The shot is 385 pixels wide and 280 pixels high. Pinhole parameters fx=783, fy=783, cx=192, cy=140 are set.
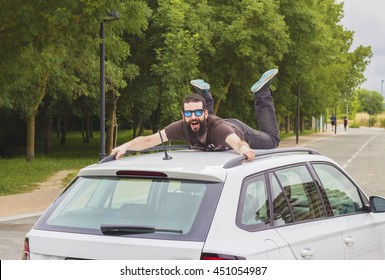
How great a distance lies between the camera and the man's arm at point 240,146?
5152 millimetres

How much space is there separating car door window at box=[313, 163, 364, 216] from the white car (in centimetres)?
11

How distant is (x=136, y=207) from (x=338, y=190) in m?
1.96

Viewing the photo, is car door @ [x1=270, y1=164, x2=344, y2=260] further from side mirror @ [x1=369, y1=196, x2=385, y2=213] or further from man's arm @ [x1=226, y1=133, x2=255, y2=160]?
side mirror @ [x1=369, y1=196, x2=385, y2=213]

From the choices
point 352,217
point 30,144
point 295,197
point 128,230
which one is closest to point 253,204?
point 295,197

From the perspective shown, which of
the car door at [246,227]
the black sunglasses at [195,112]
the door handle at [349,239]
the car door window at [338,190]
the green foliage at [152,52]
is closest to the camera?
the car door at [246,227]

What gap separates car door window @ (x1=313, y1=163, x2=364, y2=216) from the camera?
19.3 feet

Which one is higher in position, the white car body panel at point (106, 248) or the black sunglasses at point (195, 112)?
the black sunglasses at point (195, 112)

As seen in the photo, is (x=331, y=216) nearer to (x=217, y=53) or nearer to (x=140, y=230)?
(x=140, y=230)

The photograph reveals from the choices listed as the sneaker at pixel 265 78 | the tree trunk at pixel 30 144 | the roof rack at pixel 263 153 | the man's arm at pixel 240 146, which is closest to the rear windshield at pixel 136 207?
the roof rack at pixel 263 153

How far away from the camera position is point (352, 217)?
6.03 metres

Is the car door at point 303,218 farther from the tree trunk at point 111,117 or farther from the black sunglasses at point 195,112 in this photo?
the tree trunk at point 111,117

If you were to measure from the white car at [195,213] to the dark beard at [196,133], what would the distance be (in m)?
0.50

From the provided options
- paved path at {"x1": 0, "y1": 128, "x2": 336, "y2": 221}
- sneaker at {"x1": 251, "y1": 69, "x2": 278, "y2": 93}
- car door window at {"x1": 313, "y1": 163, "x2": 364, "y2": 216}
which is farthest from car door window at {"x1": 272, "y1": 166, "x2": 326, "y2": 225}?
paved path at {"x1": 0, "y1": 128, "x2": 336, "y2": 221}
